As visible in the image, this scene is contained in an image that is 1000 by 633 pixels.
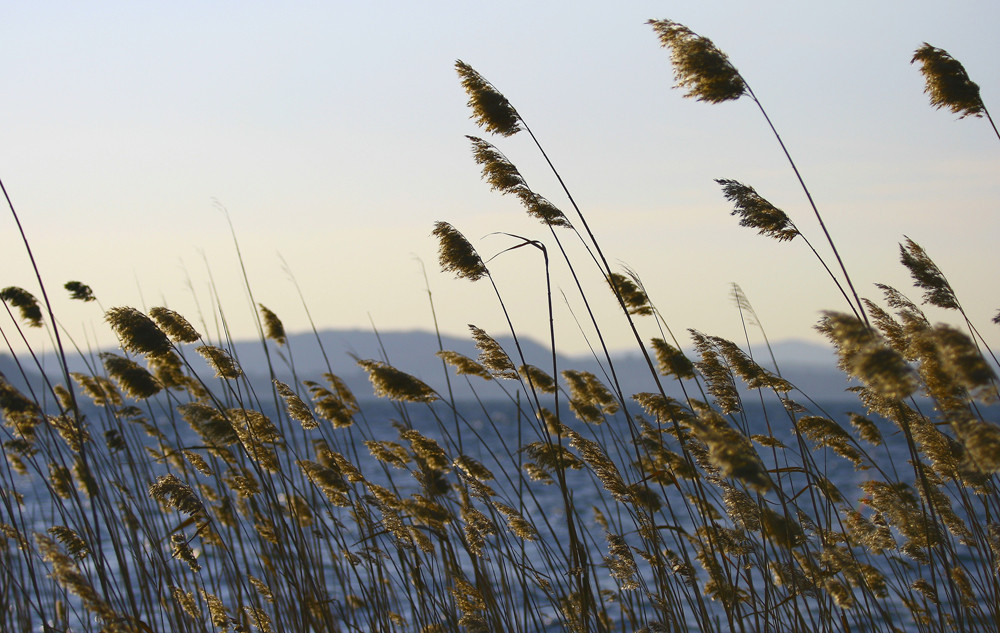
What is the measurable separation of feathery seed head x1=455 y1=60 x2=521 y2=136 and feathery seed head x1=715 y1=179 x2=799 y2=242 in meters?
0.86

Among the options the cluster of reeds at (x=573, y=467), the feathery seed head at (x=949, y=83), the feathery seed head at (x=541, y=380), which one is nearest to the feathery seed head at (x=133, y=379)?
the cluster of reeds at (x=573, y=467)

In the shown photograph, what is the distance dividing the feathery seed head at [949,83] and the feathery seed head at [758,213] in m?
0.92

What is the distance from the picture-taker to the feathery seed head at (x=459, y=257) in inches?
138

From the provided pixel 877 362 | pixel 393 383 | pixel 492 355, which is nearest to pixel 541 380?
pixel 492 355

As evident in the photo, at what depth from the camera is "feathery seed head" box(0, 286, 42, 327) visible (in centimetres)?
382

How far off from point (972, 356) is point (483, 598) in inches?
84.2

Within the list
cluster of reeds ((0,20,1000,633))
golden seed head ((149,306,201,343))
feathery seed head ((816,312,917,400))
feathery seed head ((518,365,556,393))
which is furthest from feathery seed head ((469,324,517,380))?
feathery seed head ((816,312,917,400))

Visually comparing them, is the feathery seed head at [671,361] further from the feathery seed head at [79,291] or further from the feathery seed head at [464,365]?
the feathery seed head at [79,291]

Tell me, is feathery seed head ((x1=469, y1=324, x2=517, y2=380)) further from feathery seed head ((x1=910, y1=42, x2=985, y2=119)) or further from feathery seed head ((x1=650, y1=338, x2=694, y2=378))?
feathery seed head ((x1=910, y1=42, x2=985, y2=119))

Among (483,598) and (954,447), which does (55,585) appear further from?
(954,447)

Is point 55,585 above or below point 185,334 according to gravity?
below

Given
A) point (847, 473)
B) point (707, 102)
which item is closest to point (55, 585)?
point (707, 102)

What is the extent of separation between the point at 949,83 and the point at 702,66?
3.91 ft

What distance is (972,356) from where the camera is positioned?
7.09 ft
